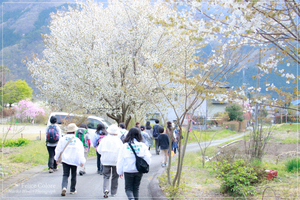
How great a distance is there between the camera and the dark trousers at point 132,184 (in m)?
4.39

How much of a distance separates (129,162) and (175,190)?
1.30 m

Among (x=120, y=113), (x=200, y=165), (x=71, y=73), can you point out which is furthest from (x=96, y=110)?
(x=200, y=165)

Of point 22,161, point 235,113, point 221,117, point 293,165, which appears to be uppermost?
point 235,113

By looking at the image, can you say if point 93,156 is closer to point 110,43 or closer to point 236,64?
point 110,43

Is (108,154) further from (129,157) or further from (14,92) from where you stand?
(14,92)

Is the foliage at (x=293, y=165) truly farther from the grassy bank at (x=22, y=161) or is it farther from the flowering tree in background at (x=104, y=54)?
the grassy bank at (x=22, y=161)

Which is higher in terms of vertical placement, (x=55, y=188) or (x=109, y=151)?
(x=109, y=151)

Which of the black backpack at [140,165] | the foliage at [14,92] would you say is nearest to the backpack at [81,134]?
the black backpack at [140,165]

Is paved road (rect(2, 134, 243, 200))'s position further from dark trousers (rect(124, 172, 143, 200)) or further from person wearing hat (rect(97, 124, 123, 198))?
dark trousers (rect(124, 172, 143, 200))

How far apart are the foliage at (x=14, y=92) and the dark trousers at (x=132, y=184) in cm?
5403

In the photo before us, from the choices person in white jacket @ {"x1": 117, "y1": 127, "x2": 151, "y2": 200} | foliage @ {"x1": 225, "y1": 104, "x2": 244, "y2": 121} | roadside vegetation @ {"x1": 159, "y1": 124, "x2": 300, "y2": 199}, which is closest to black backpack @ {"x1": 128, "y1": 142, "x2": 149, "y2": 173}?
person in white jacket @ {"x1": 117, "y1": 127, "x2": 151, "y2": 200}

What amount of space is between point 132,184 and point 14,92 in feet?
194

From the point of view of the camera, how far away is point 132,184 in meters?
4.46

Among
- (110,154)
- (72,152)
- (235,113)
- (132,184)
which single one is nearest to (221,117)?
(235,113)
